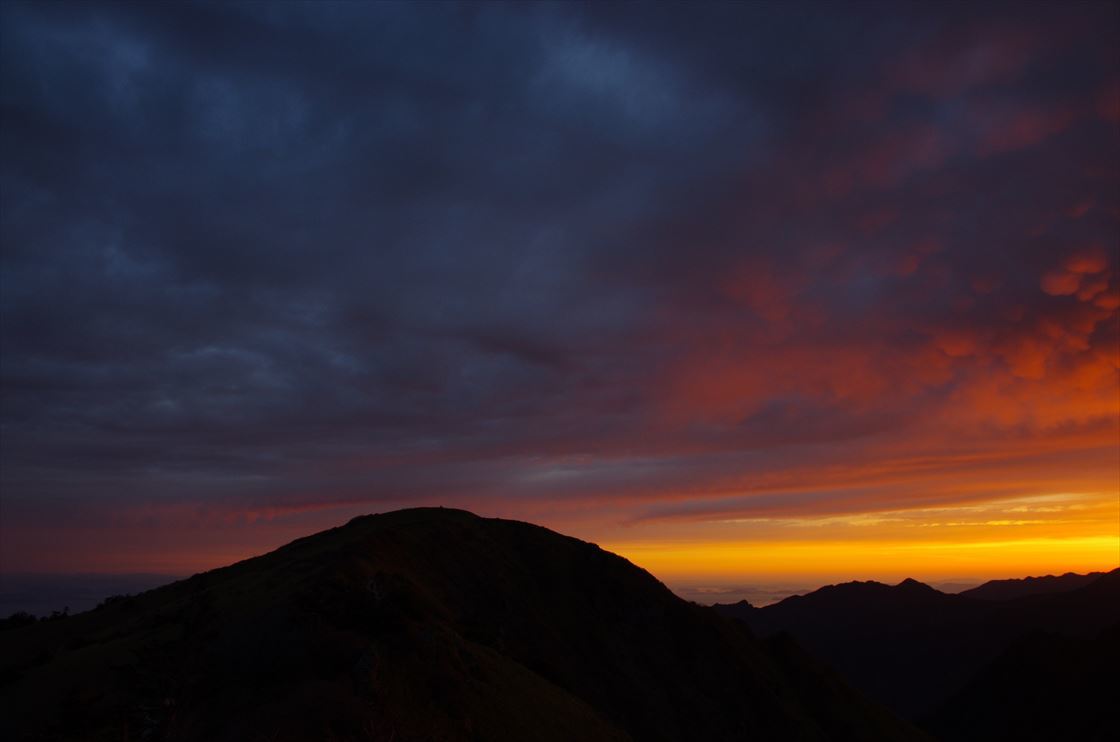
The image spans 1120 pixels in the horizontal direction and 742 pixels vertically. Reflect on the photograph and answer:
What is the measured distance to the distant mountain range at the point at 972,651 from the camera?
10962 centimetres

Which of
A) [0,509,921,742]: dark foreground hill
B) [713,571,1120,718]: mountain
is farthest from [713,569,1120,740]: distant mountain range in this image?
[0,509,921,742]: dark foreground hill

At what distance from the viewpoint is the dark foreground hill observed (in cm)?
2761

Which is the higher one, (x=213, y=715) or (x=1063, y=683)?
(x=213, y=715)

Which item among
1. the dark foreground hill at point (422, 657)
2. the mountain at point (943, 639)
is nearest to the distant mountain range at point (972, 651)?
the mountain at point (943, 639)

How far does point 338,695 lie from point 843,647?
181 meters

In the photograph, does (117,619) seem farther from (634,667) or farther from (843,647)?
(843,647)

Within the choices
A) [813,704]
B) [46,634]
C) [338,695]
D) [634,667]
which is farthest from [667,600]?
[46,634]

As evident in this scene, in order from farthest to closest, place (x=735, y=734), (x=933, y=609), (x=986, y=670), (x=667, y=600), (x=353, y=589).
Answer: (x=933, y=609), (x=986, y=670), (x=667, y=600), (x=735, y=734), (x=353, y=589)

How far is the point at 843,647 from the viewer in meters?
179

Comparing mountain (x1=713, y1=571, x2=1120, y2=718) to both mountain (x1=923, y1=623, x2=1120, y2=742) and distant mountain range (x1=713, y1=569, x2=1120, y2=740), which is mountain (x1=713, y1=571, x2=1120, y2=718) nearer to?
distant mountain range (x1=713, y1=569, x2=1120, y2=740)

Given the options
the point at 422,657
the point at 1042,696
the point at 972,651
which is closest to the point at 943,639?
the point at 972,651

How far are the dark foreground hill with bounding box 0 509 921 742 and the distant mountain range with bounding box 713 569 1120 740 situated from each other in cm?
4366

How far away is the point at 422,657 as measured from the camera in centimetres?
3234

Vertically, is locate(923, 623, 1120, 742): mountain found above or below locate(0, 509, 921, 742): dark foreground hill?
below
